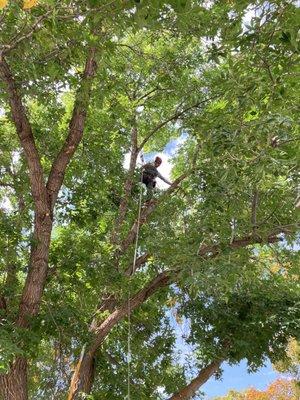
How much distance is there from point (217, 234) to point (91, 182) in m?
2.68

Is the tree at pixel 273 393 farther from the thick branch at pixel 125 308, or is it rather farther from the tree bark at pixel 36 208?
the tree bark at pixel 36 208

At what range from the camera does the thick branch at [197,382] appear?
7.75 metres

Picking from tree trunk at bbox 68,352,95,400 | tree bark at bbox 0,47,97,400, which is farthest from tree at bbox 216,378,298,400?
tree bark at bbox 0,47,97,400

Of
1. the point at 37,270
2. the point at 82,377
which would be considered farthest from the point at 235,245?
the point at 82,377

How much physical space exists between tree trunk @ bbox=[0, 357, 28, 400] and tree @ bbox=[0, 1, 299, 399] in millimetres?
17

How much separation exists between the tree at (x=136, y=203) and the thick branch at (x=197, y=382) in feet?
0.13

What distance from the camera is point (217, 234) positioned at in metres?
5.62

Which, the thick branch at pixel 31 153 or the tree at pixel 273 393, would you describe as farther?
the tree at pixel 273 393

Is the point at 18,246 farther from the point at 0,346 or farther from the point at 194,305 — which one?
the point at 194,305

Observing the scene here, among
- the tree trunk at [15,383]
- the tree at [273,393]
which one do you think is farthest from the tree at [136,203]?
the tree at [273,393]

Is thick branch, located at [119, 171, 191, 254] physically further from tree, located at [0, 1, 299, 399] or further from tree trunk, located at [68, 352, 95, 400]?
tree trunk, located at [68, 352, 95, 400]

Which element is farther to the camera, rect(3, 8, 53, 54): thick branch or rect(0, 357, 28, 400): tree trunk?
rect(0, 357, 28, 400): tree trunk

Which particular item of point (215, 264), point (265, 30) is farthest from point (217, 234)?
point (265, 30)

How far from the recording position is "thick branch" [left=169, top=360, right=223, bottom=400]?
25.4 ft
